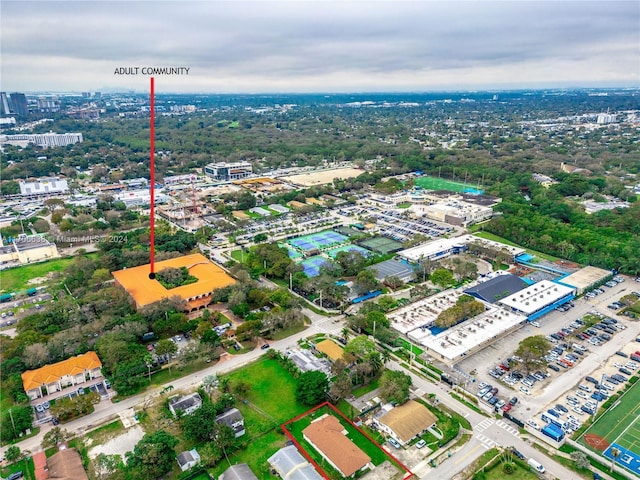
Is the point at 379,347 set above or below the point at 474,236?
below

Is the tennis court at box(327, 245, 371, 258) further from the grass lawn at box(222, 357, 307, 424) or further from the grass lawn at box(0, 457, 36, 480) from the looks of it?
the grass lawn at box(0, 457, 36, 480)

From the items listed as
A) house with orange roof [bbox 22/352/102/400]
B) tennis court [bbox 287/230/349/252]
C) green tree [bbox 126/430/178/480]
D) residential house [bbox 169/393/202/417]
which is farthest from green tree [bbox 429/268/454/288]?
house with orange roof [bbox 22/352/102/400]

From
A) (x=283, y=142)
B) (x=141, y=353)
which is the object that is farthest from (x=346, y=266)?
(x=283, y=142)

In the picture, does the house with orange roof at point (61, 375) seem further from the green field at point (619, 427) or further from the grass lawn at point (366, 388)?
the green field at point (619, 427)

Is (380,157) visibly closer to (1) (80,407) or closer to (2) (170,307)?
(2) (170,307)

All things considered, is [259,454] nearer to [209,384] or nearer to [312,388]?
[312,388]

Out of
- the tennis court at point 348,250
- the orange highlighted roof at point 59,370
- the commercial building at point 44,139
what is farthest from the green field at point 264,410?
the commercial building at point 44,139

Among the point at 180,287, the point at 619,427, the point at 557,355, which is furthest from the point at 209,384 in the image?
the point at 557,355
